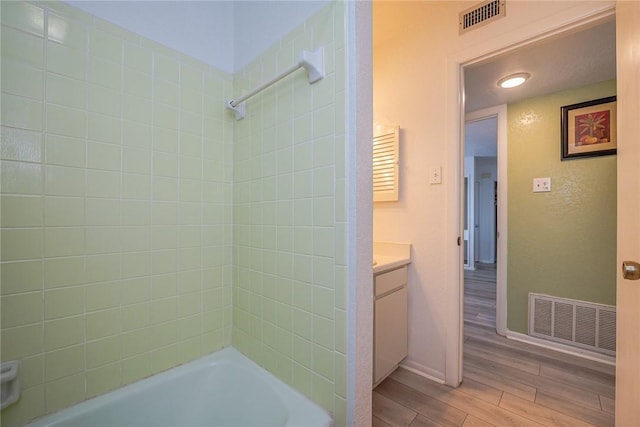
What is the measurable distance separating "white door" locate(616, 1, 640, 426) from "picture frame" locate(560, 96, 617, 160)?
1296 millimetres

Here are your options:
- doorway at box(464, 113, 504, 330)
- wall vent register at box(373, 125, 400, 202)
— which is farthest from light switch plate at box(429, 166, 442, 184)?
doorway at box(464, 113, 504, 330)

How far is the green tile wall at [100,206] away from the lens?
2.78 ft

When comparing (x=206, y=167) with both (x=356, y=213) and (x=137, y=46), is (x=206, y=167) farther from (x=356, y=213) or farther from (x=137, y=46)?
(x=356, y=213)

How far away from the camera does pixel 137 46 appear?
1066 millimetres

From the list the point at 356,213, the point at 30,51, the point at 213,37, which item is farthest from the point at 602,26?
the point at 30,51

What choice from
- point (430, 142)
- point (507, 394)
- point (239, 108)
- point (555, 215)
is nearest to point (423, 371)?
point (507, 394)

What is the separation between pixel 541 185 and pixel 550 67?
917mm

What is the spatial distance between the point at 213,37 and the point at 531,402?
2.63 meters

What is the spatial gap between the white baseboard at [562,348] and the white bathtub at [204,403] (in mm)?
2224

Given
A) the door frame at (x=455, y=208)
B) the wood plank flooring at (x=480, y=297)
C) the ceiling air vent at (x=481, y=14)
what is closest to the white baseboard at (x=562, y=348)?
the wood plank flooring at (x=480, y=297)

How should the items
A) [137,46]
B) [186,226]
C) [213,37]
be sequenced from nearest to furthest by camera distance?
[137,46] < [186,226] < [213,37]

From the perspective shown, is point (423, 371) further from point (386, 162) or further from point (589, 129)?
point (589, 129)

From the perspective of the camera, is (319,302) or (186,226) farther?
(186,226)

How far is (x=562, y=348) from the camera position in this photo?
208 cm
